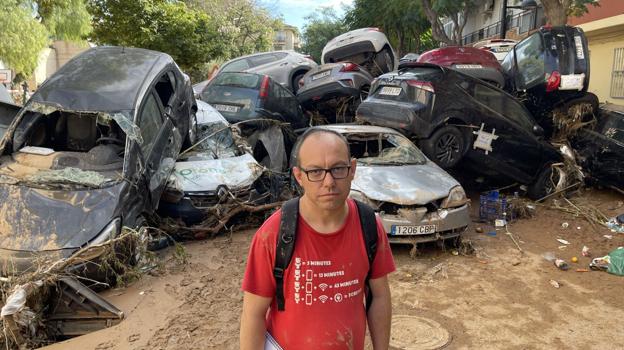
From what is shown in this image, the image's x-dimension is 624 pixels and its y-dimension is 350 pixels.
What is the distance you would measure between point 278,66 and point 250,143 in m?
4.62

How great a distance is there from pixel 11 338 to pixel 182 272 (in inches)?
74.3

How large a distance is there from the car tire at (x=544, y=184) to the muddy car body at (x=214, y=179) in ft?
14.0

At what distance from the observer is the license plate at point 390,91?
749 cm

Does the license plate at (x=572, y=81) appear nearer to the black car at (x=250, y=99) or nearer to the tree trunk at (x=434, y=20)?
the black car at (x=250, y=99)

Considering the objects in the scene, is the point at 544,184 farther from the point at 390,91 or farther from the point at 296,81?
the point at 296,81

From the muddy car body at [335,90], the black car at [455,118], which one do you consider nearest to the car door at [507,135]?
the black car at [455,118]

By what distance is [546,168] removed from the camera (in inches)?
320

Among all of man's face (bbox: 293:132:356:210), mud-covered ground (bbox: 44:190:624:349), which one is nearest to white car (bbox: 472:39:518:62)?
mud-covered ground (bbox: 44:190:624:349)

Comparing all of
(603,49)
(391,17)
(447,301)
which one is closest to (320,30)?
(391,17)

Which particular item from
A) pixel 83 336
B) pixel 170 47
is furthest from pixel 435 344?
pixel 170 47

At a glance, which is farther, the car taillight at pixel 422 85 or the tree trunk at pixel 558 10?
the tree trunk at pixel 558 10

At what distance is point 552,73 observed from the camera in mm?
8414

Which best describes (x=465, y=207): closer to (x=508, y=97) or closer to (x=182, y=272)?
(x=508, y=97)

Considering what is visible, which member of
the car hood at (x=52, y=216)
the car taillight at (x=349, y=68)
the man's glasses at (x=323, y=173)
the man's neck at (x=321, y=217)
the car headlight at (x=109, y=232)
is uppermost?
the car taillight at (x=349, y=68)
